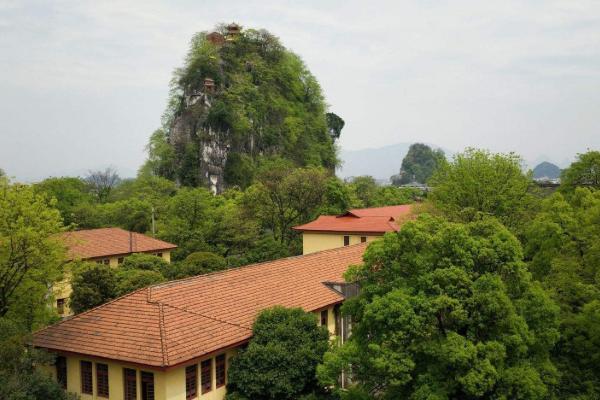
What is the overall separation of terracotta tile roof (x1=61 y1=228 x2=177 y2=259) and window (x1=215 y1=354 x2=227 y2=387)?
838 inches

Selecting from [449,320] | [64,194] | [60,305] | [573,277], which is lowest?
[60,305]

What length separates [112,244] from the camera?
40781mm

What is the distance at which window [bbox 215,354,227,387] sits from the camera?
59.9 feet

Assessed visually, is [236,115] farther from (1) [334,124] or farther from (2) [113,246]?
(2) [113,246]

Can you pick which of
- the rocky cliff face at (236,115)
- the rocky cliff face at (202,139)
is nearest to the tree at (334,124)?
the rocky cliff face at (236,115)

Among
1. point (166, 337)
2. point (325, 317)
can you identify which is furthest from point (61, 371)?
point (325, 317)

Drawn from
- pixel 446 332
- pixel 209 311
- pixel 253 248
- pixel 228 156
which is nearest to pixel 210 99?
pixel 228 156

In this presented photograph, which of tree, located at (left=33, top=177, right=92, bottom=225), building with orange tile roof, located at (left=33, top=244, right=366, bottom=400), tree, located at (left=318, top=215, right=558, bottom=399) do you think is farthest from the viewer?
tree, located at (left=33, top=177, right=92, bottom=225)

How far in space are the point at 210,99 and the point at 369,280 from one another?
76630 millimetres

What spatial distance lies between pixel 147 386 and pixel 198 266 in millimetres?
17061

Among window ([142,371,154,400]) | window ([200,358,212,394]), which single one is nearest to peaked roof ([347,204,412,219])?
window ([200,358,212,394])

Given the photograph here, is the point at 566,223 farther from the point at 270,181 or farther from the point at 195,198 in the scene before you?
the point at 195,198

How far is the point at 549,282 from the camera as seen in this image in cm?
1967

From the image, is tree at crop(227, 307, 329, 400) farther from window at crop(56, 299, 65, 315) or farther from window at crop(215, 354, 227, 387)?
window at crop(56, 299, 65, 315)
